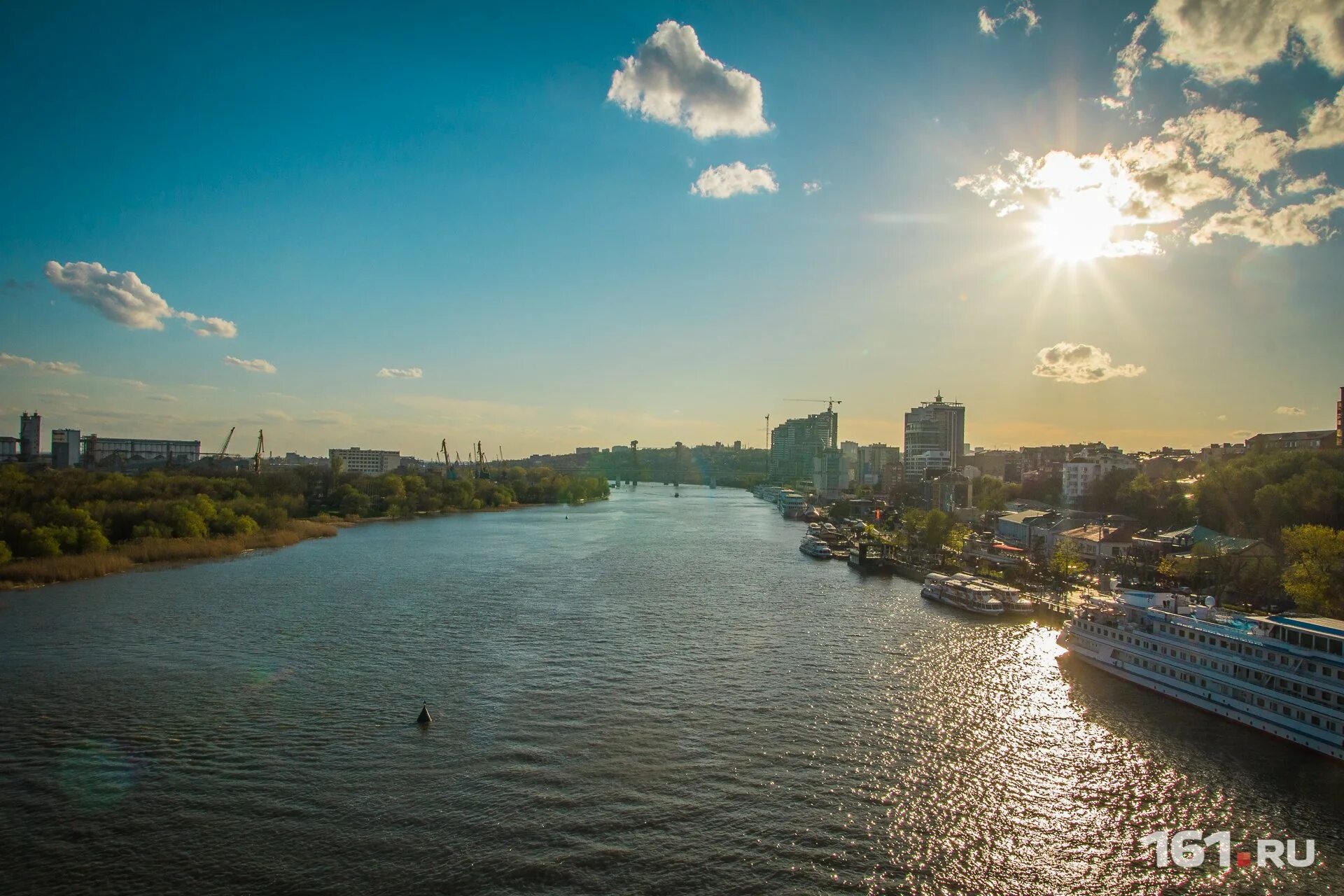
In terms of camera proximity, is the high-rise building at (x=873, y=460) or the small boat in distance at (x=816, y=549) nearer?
the small boat in distance at (x=816, y=549)

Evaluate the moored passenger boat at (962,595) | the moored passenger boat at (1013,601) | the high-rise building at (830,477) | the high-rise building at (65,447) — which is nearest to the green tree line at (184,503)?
the moored passenger boat at (962,595)

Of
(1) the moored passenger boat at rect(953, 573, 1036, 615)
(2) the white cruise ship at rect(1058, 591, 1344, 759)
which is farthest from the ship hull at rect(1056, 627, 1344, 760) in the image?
(1) the moored passenger boat at rect(953, 573, 1036, 615)

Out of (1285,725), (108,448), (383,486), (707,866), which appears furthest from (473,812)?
(108,448)

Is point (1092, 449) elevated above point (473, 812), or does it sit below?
above

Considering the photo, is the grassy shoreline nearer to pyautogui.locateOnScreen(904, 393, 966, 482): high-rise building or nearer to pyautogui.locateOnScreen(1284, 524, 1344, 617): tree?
pyautogui.locateOnScreen(1284, 524, 1344, 617): tree

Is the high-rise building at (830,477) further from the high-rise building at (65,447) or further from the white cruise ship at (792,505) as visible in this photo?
the high-rise building at (65,447)

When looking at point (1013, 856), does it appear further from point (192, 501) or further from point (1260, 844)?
point (192, 501)
